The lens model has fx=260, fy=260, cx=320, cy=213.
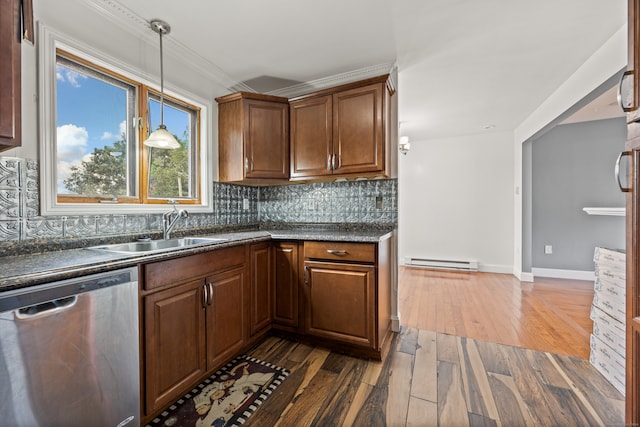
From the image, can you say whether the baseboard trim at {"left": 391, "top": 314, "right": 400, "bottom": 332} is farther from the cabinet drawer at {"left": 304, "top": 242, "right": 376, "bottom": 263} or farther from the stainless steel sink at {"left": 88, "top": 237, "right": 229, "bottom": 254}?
the stainless steel sink at {"left": 88, "top": 237, "right": 229, "bottom": 254}

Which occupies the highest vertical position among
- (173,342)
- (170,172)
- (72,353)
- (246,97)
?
(246,97)

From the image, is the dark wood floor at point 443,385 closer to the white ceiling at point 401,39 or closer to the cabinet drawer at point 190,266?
the cabinet drawer at point 190,266

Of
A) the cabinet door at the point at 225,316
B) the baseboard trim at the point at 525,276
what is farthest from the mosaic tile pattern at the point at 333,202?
the baseboard trim at the point at 525,276

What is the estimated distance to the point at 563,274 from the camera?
4.15 metres

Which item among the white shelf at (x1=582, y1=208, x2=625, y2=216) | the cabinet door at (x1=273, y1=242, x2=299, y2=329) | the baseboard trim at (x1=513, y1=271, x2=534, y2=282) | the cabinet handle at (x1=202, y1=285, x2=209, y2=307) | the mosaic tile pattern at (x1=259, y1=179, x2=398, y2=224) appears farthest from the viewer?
the baseboard trim at (x1=513, y1=271, x2=534, y2=282)

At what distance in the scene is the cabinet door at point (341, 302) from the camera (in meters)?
1.92

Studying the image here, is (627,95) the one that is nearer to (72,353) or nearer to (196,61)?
(72,353)

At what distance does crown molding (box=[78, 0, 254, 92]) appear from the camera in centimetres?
167

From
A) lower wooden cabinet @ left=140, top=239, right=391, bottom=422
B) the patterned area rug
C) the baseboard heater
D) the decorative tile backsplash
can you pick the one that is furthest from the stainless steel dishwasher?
the baseboard heater

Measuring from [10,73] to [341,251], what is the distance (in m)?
1.86

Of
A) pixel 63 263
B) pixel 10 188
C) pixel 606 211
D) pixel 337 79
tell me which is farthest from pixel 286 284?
pixel 606 211

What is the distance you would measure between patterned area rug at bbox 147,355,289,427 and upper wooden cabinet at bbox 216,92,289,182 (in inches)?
62.2

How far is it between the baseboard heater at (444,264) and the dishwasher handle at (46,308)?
4856 mm

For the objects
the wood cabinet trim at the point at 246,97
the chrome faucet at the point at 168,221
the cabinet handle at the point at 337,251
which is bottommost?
the cabinet handle at the point at 337,251
